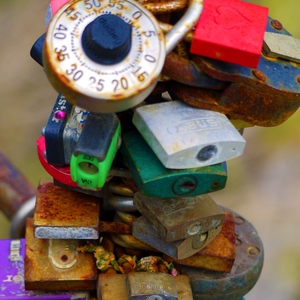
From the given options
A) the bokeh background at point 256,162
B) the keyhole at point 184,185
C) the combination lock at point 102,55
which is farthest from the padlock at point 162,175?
the bokeh background at point 256,162

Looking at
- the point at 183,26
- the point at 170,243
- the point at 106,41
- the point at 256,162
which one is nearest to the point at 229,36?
the point at 183,26

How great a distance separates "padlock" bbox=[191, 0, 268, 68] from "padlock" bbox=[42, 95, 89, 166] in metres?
0.19

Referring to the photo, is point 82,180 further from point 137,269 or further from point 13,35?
point 13,35

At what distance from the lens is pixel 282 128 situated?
2449 millimetres

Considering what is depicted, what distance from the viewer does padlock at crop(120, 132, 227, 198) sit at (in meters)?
0.84

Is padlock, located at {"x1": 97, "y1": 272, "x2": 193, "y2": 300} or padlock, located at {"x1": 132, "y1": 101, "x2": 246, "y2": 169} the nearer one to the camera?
padlock, located at {"x1": 132, "y1": 101, "x2": 246, "y2": 169}

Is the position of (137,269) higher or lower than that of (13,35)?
higher

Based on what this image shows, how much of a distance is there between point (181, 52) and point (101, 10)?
121 mm

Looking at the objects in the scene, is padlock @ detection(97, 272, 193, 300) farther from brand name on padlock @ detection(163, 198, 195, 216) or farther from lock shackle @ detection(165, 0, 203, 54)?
lock shackle @ detection(165, 0, 203, 54)

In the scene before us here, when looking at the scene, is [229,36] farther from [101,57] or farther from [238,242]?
[238,242]

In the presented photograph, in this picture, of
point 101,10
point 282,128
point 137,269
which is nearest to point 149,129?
point 101,10

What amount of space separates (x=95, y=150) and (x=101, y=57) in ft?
0.40

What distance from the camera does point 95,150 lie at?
32.4 inches

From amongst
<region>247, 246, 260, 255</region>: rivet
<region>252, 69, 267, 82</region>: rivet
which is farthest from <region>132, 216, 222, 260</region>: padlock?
<region>252, 69, 267, 82</region>: rivet
